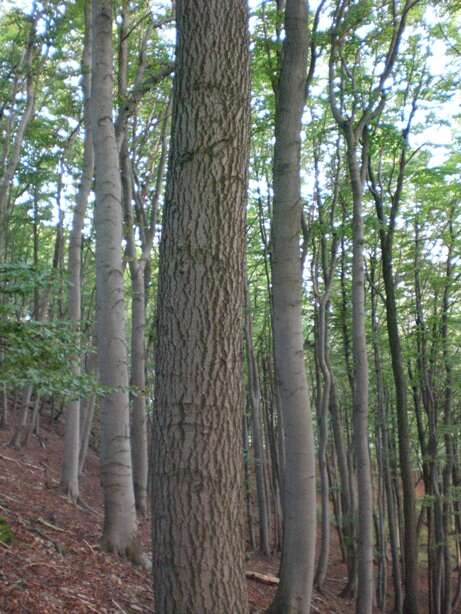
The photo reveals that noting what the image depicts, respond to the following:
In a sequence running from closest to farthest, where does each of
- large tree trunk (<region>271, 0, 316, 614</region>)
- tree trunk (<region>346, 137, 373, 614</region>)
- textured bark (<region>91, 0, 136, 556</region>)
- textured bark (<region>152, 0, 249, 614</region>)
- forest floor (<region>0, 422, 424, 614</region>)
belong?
textured bark (<region>152, 0, 249, 614</region>) → forest floor (<region>0, 422, 424, 614</region>) → large tree trunk (<region>271, 0, 316, 614</region>) → textured bark (<region>91, 0, 136, 556</region>) → tree trunk (<region>346, 137, 373, 614</region>)

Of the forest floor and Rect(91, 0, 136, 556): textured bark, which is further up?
Rect(91, 0, 136, 556): textured bark

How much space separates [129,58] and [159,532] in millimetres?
12568

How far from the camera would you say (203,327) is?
303 cm

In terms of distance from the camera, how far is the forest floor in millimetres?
4754

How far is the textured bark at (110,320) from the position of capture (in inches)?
267

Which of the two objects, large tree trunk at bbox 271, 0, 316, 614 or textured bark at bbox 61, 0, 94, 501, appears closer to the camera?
large tree trunk at bbox 271, 0, 316, 614

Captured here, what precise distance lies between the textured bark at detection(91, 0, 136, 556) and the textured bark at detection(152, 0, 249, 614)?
12.3 feet

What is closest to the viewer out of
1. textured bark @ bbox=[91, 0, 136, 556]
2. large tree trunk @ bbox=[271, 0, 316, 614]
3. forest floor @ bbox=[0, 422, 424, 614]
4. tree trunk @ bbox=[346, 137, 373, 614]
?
forest floor @ bbox=[0, 422, 424, 614]

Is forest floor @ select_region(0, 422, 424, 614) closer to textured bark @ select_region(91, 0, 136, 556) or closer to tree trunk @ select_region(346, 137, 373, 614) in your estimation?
textured bark @ select_region(91, 0, 136, 556)

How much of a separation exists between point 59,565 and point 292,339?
329 centimetres

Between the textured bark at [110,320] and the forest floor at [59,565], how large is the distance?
50 centimetres

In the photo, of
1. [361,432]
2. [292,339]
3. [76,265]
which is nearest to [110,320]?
[292,339]

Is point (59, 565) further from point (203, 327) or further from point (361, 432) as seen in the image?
point (361, 432)

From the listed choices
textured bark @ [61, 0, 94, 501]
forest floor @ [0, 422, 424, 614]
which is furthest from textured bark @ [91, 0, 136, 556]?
textured bark @ [61, 0, 94, 501]
